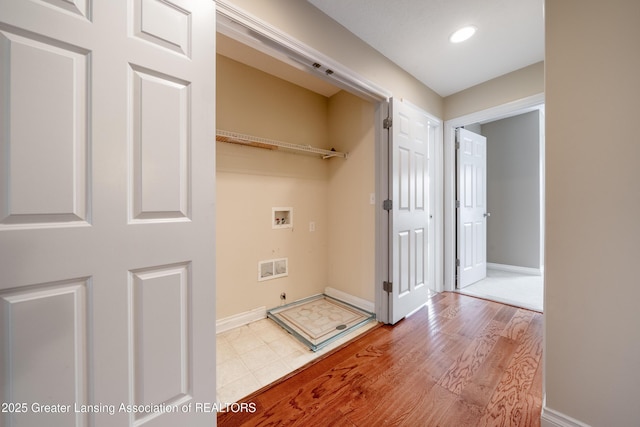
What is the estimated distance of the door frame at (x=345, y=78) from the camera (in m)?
1.29

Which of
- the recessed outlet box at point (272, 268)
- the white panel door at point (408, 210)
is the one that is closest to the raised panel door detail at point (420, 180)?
the white panel door at point (408, 210)

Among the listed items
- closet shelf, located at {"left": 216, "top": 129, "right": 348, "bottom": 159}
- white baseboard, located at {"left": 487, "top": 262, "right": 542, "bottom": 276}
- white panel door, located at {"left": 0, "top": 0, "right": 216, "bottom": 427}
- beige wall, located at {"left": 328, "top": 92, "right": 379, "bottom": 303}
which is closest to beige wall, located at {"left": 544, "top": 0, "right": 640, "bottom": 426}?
beige wall, located at {"left": 328, "top": 92, "right": 379, "bottom": 303}

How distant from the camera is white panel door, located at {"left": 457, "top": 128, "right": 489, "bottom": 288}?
3.08 meters

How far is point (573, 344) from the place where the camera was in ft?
3.58

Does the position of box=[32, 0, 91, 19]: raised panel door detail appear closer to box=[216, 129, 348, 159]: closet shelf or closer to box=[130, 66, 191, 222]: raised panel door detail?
box=[130, 66, 191, 222]: raised panel door detail

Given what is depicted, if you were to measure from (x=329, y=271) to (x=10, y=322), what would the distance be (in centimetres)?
251

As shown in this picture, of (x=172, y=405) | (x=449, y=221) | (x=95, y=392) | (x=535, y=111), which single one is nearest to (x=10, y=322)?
(x=95, y=392)

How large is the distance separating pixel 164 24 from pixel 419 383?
7.57ft

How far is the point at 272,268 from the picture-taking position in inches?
98.8

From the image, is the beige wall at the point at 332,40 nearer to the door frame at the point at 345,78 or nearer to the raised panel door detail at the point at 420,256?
the door frame at the point at 345,78

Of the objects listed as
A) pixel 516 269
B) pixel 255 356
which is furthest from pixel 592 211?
pixel 516 269

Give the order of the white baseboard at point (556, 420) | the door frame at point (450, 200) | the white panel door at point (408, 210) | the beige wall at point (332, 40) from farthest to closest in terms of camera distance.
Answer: the door frame at point (450, 200) → the white panel door at point (408, 210) → the beige wall at point (332, 40) → the white baseboard at point (556, 420)

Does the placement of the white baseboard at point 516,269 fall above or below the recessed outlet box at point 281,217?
below

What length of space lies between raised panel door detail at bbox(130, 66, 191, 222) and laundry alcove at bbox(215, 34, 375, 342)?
42.1 inches
